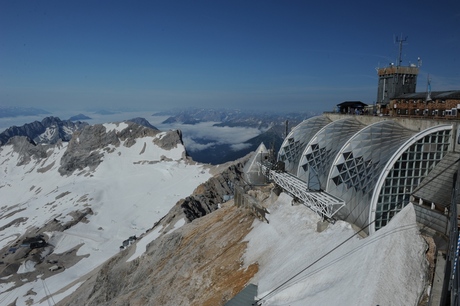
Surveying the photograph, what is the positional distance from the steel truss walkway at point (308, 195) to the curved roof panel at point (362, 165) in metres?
0.73

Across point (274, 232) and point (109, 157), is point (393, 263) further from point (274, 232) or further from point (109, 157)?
point (109, 157)

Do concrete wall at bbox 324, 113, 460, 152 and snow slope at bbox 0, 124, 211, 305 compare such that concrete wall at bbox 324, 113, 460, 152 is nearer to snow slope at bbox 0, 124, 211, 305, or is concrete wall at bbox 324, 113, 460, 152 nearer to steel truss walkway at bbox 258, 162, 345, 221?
steel truss walkway at bbox 258, 162, 345, 221

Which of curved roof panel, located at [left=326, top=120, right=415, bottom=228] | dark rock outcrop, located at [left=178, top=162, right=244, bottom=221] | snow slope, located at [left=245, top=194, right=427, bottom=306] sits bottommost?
dark rock outcrop, located at [left=178, top=162, right=244, bottom=221]

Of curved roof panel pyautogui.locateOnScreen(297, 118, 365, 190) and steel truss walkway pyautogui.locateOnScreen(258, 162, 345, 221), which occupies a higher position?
curved roof panel pyautogui.locateOnScreen(297, 118, 365, 190)

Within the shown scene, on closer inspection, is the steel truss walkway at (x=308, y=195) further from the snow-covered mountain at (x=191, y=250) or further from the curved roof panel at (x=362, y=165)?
the snow-covered mountain at (x=191, y=250)

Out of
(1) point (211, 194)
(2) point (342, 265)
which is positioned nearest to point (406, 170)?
(2) point (342, 265)

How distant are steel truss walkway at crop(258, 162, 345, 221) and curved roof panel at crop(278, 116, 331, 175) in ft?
6.30

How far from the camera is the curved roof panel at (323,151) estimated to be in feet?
104

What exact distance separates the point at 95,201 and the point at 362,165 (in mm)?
121311

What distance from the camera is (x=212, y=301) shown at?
2681 centimetres

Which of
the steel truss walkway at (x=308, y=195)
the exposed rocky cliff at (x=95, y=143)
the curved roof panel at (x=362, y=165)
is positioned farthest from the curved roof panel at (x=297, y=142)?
the exposed rocky cliff at (x=95, y=143)

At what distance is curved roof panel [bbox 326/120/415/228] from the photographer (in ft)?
81.9

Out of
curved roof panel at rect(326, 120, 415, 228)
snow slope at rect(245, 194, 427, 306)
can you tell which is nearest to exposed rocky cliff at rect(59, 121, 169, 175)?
curved roof panel at rect(326, 120, 415, 228)

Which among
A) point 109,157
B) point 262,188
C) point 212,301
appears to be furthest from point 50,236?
point 212,301
